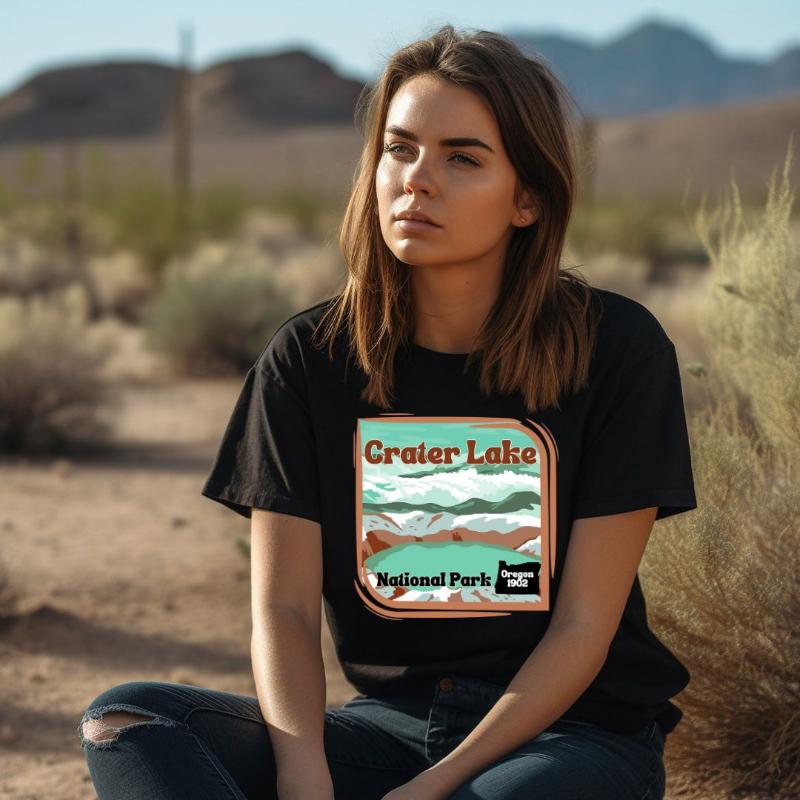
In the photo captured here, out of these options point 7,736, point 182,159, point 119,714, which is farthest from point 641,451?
point 182,159

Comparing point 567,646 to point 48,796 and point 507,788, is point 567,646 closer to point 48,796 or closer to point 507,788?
point 507,788

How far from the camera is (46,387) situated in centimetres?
917

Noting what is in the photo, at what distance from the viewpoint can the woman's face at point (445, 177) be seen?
108 inches

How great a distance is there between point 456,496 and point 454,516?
0.04m

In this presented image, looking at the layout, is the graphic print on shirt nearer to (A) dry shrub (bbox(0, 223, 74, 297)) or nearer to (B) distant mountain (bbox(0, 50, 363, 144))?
(A) dry shrub (bbox(0, 223, 74, 297))

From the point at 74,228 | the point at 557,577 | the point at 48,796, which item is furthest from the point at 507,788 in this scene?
the point at 74,228

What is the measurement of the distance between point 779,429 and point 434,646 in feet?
4.31

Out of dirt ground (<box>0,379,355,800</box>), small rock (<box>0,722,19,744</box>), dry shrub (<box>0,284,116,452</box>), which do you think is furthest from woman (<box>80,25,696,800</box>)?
dry shrub (<box>0,284,116,452</box>)

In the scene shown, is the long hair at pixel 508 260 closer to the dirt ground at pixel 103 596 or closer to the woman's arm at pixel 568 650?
the woman's arm at pixel 568 650

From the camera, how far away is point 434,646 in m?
2.72

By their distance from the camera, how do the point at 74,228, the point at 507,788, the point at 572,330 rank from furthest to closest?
the point at 74,228 < the point at 572,330 < the point at 507,788

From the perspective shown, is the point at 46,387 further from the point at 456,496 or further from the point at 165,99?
the point at 165,99

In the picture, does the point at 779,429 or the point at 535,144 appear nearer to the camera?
the point at 535,144

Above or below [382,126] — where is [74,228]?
below
